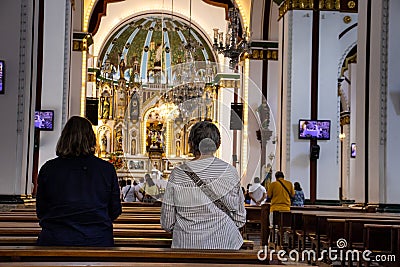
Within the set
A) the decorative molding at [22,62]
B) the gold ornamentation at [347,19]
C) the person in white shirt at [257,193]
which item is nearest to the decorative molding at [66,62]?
the person in white shirt at [257,193]

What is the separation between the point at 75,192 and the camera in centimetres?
409

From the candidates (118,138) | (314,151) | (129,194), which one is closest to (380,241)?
(314,151)

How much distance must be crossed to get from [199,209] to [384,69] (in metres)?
7.63

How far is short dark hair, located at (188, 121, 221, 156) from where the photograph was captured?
422 centimetres

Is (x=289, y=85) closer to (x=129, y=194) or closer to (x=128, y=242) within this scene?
(x=129, y=194)

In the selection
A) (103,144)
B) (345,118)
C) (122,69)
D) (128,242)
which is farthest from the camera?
(122,69)

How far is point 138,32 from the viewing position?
3403 centimetres

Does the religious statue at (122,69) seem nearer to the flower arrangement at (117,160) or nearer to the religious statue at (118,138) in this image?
the religious statue at (118,138)

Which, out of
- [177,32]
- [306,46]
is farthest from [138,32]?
[306,46]

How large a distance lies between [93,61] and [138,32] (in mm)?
5347

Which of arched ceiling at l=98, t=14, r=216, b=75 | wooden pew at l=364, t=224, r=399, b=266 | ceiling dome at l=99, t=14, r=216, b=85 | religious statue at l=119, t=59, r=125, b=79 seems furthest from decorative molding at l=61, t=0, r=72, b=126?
religious statue at l=119, t=59, r=125, b=79

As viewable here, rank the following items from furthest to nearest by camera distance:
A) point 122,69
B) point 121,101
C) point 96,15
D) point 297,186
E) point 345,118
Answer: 1. point 121,101
2. point 122,69
3. point 345,118
4. point 96,15
5. point 297,186

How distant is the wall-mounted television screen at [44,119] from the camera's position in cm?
1495

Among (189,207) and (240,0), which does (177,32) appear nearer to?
(240,0)
